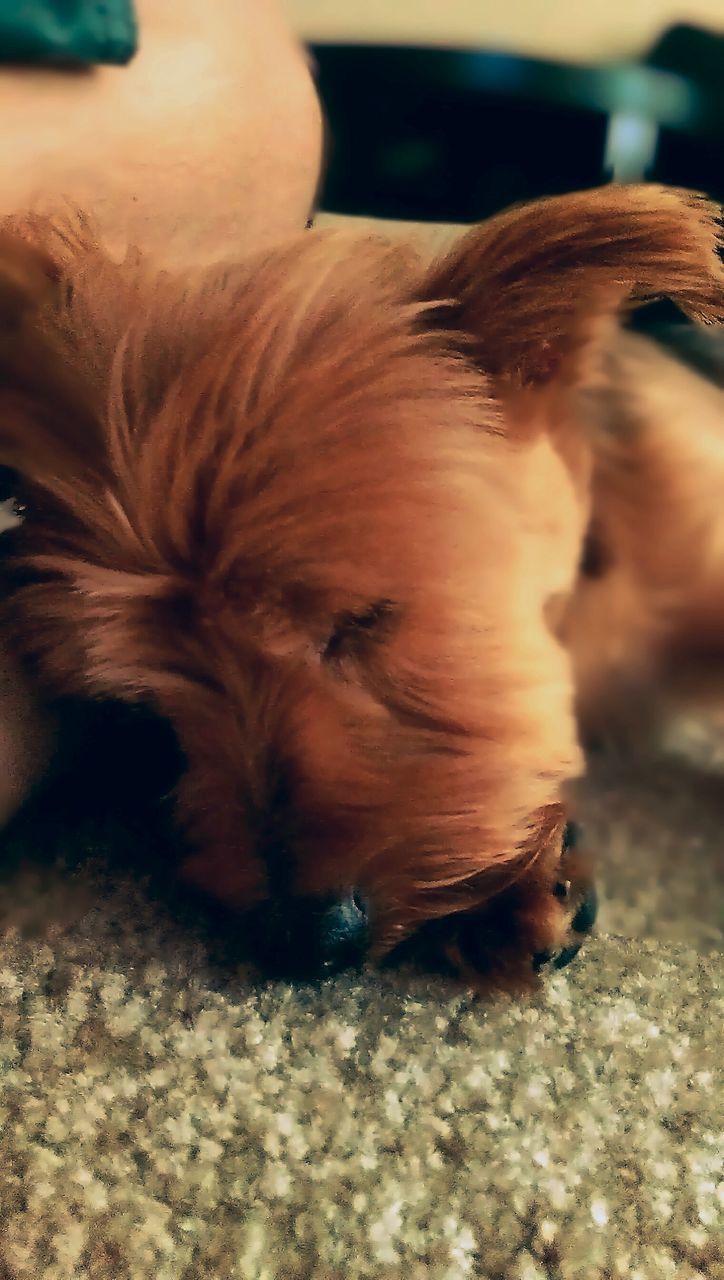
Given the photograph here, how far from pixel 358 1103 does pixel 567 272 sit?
2.01 feet

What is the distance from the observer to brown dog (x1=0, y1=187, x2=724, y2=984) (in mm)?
748

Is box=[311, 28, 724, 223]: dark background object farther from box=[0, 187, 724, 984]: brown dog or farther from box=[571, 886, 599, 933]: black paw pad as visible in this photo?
box=[571, 886, 599, 933]: black paw pad

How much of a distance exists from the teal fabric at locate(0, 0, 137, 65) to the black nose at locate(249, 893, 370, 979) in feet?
2.84

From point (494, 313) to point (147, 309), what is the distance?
255 mm

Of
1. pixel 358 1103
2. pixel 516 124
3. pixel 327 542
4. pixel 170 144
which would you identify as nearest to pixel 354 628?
pixel 327 542

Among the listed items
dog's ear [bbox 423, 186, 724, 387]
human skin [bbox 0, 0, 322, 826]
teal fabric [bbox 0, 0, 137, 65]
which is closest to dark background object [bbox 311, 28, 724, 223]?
human skin [bbox 0, 0, 322, 826]

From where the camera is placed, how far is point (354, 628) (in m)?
0.77

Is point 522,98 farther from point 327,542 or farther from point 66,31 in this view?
point 327,542

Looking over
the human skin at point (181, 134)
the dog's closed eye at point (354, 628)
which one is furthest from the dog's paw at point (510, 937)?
the human skin at point (181, 134)

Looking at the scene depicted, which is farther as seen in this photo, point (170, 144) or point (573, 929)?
point (170, 144)

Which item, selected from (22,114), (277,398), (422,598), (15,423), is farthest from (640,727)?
(22,114)

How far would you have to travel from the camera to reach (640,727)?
1.02 metres

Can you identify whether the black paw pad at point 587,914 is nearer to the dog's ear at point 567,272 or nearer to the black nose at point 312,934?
the black nose at point 312,934

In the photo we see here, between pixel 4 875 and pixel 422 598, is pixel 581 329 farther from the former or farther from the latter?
pixel 4 875
